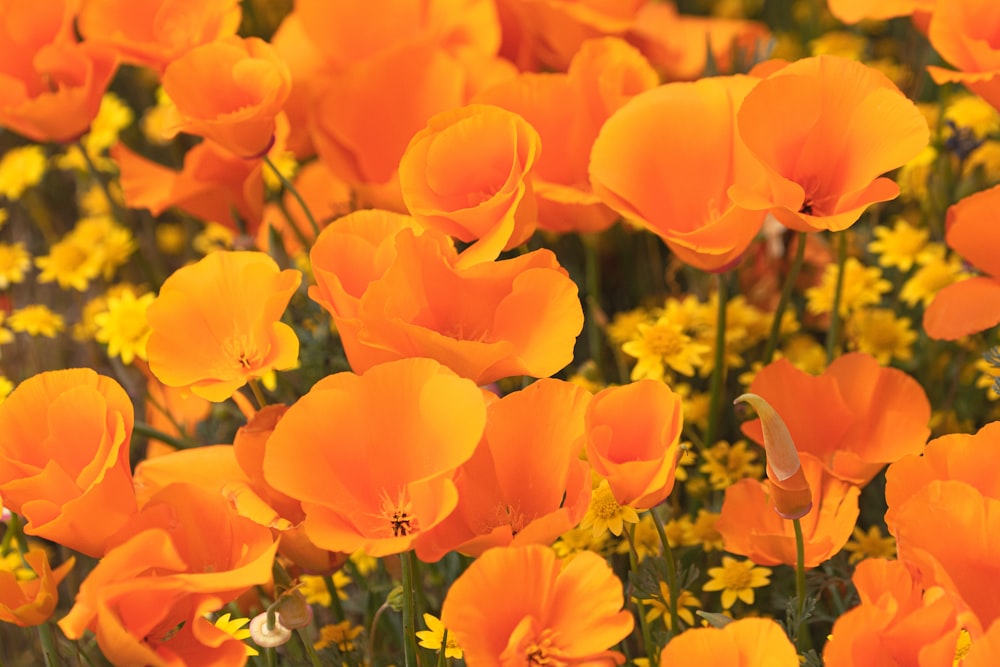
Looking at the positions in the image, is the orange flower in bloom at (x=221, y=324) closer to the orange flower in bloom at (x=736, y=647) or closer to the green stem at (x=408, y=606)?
the green stem at (x=408, y=606)

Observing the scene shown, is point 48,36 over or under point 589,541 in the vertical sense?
over

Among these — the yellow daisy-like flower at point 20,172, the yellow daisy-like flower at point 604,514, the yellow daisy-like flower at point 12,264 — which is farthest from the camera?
the yellow daisy-like flower at point 20,172

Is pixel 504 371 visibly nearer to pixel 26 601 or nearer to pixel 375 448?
pixel 375 448

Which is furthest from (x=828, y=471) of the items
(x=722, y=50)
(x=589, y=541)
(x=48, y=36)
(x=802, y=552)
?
(x=48, y=36)

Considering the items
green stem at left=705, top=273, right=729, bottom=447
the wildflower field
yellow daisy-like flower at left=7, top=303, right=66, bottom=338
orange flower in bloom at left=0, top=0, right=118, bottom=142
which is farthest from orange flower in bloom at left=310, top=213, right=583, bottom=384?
yellow daisy-like flower at left=7, top=303, right=66, bottom=338

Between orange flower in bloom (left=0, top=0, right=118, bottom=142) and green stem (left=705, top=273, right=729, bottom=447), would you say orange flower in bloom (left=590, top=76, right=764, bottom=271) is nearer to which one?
green stem (left=705, top=273, right=729, bottom=447)

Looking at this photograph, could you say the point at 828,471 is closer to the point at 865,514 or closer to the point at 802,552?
the point at 802,552

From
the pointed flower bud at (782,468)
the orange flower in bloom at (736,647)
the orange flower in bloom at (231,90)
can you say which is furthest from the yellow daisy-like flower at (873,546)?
the orange flower in bloom at (231,90)
